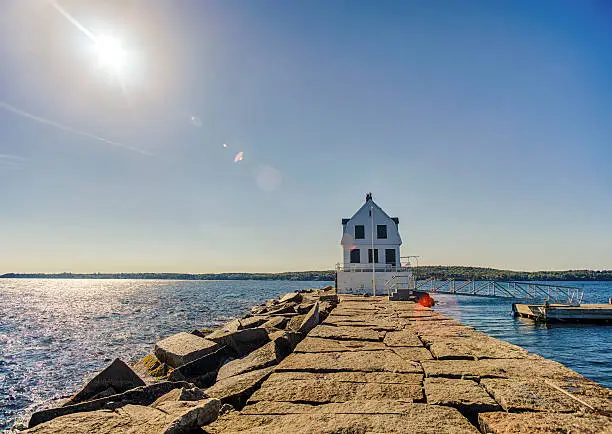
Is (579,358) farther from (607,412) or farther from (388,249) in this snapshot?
(388,249)

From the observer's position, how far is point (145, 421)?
3.10 m

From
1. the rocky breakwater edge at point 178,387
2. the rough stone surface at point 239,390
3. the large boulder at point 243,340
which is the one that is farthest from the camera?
the large boulder at point 243,340

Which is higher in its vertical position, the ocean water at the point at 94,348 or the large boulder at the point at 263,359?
the large boulder at the point at 263,359

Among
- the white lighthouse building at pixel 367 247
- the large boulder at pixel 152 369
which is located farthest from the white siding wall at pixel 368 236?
the large boulder at pixel 152 369

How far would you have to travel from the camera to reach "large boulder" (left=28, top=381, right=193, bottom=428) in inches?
171

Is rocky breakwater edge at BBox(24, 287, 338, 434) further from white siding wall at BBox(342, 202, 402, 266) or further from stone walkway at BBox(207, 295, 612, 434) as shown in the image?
white siding wall at BBox(342, 202, 402, 266)

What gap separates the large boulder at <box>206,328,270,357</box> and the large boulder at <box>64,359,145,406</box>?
263 centimetres

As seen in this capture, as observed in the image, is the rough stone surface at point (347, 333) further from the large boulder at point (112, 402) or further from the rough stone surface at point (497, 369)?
the large boulder at point (112, 402)

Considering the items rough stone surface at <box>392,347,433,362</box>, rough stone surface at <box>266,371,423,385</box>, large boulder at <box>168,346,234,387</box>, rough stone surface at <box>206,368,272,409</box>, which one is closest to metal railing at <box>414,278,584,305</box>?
large boulder at <box>168,346,234,387</box>

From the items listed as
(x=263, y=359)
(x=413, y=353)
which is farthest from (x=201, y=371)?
(x=413, y=353)

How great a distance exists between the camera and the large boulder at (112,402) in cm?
434

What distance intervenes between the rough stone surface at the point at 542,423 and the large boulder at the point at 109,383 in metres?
5.75

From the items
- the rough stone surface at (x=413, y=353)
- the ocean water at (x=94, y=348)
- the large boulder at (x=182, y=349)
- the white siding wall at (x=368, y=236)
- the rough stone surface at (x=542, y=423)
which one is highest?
the white siding wall at (x=368, y=236)

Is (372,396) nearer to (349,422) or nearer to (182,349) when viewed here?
(349,422)
